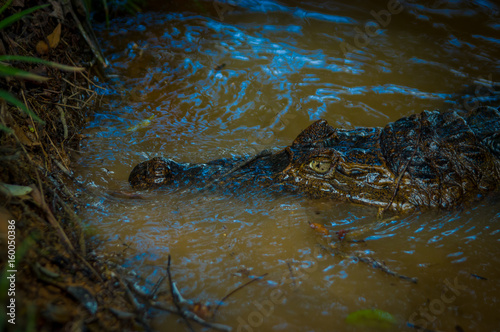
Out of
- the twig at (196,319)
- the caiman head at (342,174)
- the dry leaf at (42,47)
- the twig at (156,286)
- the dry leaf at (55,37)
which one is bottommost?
the twig at (156,286)

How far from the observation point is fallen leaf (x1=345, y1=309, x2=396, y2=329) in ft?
6.57

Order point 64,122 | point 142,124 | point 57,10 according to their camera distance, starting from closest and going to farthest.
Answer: point 64,122 → point 57,10 → point 142,124

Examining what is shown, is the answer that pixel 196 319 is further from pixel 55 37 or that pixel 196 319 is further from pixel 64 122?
pixel 55 37

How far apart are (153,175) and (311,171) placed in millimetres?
1441

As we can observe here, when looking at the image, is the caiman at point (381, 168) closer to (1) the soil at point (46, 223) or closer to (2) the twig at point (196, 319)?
(1) the soil at point (46, 223)

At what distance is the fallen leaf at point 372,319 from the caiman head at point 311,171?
117 centimetres

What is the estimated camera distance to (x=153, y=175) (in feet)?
10.4

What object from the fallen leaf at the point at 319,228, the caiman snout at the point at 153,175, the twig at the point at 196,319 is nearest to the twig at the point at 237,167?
the caiman snout at the point at 153,175

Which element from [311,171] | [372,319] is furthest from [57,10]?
[372,319]

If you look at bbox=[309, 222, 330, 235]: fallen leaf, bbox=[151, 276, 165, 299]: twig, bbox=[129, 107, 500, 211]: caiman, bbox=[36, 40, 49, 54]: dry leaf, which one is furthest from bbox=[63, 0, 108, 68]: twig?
bbox=[309, 222, 330, 235]: fallen leaf

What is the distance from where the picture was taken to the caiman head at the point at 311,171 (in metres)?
3.07

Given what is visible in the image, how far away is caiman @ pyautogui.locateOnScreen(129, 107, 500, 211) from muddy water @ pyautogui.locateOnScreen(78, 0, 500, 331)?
0.48ft

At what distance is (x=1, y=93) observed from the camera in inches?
82.2

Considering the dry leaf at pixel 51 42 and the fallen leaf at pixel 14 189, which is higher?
the dry leaf at pixel 51 42
